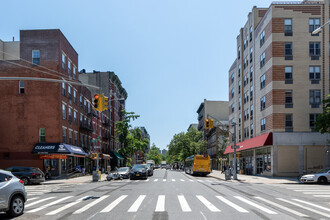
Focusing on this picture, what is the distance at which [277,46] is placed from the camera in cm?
4078

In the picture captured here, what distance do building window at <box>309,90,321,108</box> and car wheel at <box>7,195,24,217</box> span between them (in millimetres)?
36310

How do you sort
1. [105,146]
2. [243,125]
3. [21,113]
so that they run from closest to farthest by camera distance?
[21,113] < [243,125] < [105,146]

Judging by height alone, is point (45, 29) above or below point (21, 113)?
above

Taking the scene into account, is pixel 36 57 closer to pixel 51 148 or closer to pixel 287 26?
pixel 51 148

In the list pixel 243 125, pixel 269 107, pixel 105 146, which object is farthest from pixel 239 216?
pixel 105 146

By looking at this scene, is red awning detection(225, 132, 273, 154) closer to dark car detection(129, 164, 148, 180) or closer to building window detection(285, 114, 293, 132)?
building window detection(285, 114, 293, 132)

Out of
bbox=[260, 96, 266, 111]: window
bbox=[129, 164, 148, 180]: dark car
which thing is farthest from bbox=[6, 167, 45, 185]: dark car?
bbox=[260, 96, 266, 111]: window

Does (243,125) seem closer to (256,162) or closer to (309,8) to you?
(256,162)

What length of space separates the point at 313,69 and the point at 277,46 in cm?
505

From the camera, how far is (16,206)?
11.7 metres

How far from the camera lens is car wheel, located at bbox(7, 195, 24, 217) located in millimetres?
11422

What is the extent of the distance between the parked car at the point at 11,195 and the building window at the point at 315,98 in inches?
1427

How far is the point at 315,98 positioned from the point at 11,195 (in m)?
37.3

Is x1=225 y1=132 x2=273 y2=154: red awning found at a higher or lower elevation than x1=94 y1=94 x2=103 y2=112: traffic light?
lower
